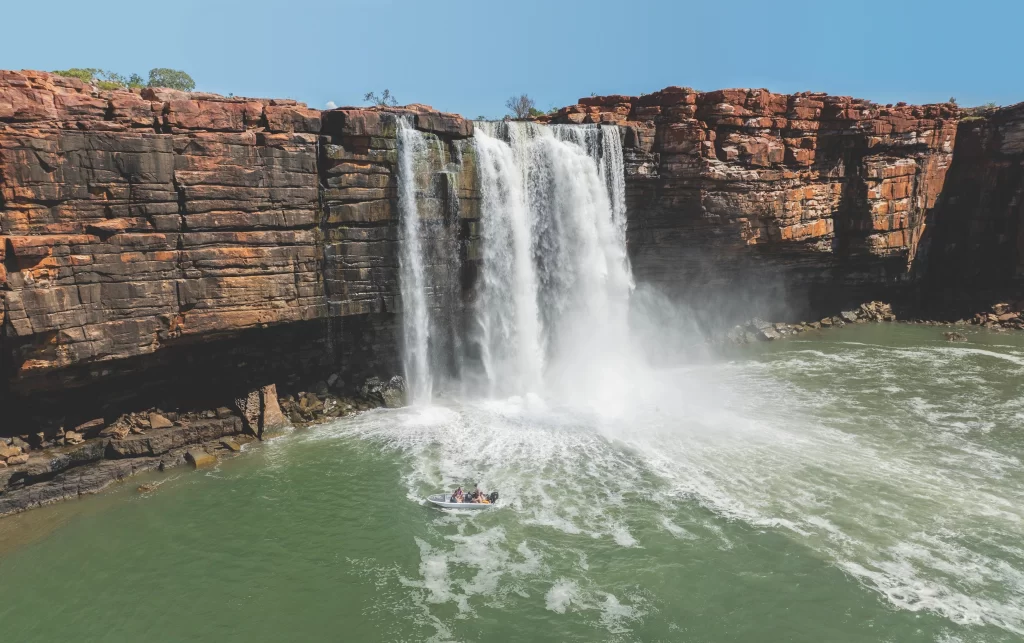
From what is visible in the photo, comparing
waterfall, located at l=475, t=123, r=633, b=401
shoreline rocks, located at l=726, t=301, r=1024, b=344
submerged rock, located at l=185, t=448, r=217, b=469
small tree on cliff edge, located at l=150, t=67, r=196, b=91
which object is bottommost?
submerged rock, located at l=185, t=448, r=217, b=469

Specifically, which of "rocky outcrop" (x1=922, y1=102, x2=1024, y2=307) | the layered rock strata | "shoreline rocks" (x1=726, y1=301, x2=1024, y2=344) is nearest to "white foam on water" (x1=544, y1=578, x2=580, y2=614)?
the layered rock strata

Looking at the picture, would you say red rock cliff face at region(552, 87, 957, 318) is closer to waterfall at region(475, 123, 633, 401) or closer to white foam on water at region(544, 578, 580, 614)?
waterfall at region(475, 123, 633, 401)

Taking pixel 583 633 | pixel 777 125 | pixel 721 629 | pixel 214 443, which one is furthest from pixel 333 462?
pixel 777 125

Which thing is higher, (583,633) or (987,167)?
(987,167)

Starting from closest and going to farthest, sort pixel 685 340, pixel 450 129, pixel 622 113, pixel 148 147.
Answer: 1. pixel 148 147
2. pixel 450 129
3. pixel 622 113
4. pixel 685 340

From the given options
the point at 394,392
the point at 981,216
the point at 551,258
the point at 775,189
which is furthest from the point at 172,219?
the point at 981,216

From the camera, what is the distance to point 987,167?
1268 inches

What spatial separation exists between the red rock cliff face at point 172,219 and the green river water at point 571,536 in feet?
13.9

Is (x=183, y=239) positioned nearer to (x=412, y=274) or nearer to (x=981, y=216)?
(x=412, y=274)

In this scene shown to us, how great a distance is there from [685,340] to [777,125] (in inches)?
419

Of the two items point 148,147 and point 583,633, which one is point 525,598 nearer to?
point 583,633

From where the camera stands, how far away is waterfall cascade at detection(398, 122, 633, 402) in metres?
21.6

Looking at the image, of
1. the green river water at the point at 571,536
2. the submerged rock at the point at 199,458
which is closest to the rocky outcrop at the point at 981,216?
the green river water at the point at 571,536

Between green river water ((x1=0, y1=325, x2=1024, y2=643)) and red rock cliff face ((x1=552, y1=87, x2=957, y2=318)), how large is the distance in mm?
10040
